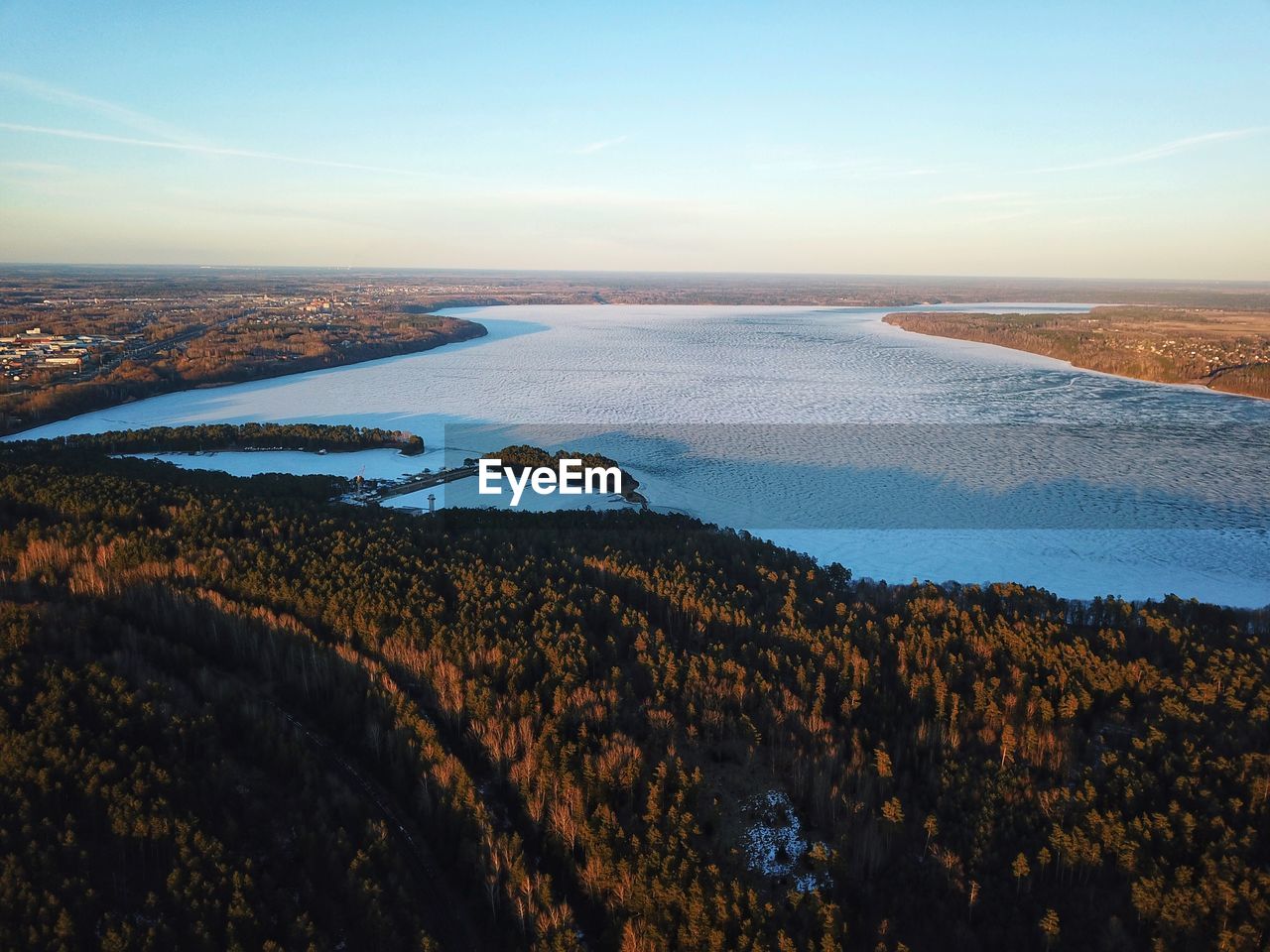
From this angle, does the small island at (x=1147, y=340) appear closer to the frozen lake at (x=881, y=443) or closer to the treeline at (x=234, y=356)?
the frozen lake at (x=881, y=443)

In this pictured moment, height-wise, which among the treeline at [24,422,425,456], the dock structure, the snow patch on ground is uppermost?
the treeline at [24,422,425,456]

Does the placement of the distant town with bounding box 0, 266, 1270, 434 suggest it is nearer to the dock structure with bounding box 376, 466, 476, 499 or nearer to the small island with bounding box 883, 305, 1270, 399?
the small island with bounding box 883, 305, 1270, 399

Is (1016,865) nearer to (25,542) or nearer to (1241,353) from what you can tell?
(25,542)

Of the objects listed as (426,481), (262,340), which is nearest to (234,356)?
(262,340)

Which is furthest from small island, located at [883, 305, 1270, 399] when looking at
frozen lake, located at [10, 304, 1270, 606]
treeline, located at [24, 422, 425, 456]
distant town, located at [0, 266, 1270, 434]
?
treeline, located at [24, 422, 425, 456]

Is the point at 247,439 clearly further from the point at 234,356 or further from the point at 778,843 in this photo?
the point at 778,843

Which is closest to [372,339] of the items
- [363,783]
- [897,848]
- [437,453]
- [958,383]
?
[437,453]
